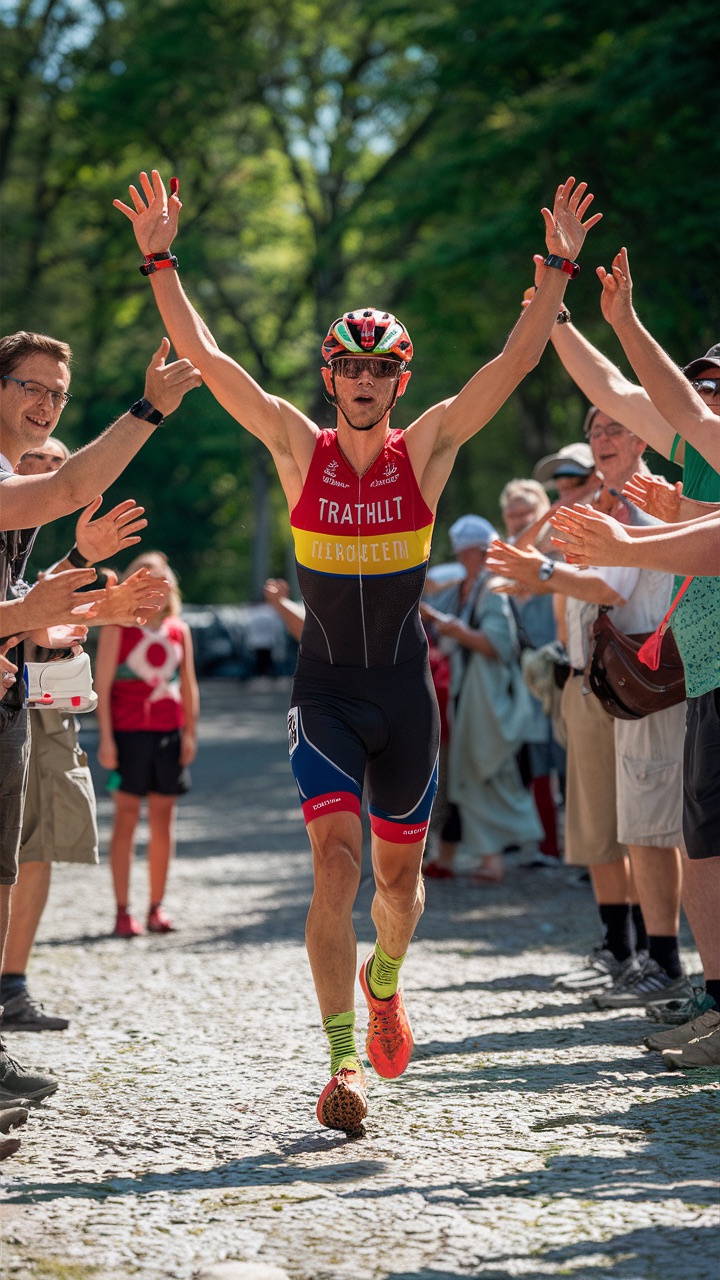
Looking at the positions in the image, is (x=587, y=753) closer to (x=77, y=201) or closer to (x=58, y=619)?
(x=58, y=619)

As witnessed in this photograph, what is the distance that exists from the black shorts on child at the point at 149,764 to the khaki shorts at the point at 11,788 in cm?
434

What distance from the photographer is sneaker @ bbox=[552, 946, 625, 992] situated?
723cm

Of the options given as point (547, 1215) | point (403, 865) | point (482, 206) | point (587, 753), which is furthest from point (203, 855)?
point (482, 206)

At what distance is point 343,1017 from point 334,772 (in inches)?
28.5

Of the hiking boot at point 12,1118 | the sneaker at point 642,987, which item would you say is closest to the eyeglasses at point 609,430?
the sneaker at point 642,987

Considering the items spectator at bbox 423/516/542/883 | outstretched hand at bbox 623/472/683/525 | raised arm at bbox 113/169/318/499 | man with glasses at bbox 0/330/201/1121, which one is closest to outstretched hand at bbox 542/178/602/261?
outstretched hand at bbox 623/472/683/525

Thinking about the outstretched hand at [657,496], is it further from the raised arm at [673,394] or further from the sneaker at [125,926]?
the sneaker at [125,926]

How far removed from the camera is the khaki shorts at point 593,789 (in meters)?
7.32

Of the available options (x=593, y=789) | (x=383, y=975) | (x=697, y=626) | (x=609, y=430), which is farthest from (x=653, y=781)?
(x=383, y=975)

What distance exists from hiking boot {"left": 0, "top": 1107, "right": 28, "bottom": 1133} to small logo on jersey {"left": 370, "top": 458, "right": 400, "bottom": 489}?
2.16 metres

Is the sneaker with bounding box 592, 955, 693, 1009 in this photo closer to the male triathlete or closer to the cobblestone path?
the cobblestone path

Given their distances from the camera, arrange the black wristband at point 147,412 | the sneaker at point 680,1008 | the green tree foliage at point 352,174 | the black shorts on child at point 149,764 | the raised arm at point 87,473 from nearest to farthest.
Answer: the raised arm at point 87,473 < the black wristband at point 147,412 < the sneaker at point 680,1008 < the black shorts on child at point 149,764 < the green tree foliage at point 352,174

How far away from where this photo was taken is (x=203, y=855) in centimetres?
1282

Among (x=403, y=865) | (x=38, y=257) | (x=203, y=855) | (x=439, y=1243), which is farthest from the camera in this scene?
(x=38, y=257)
